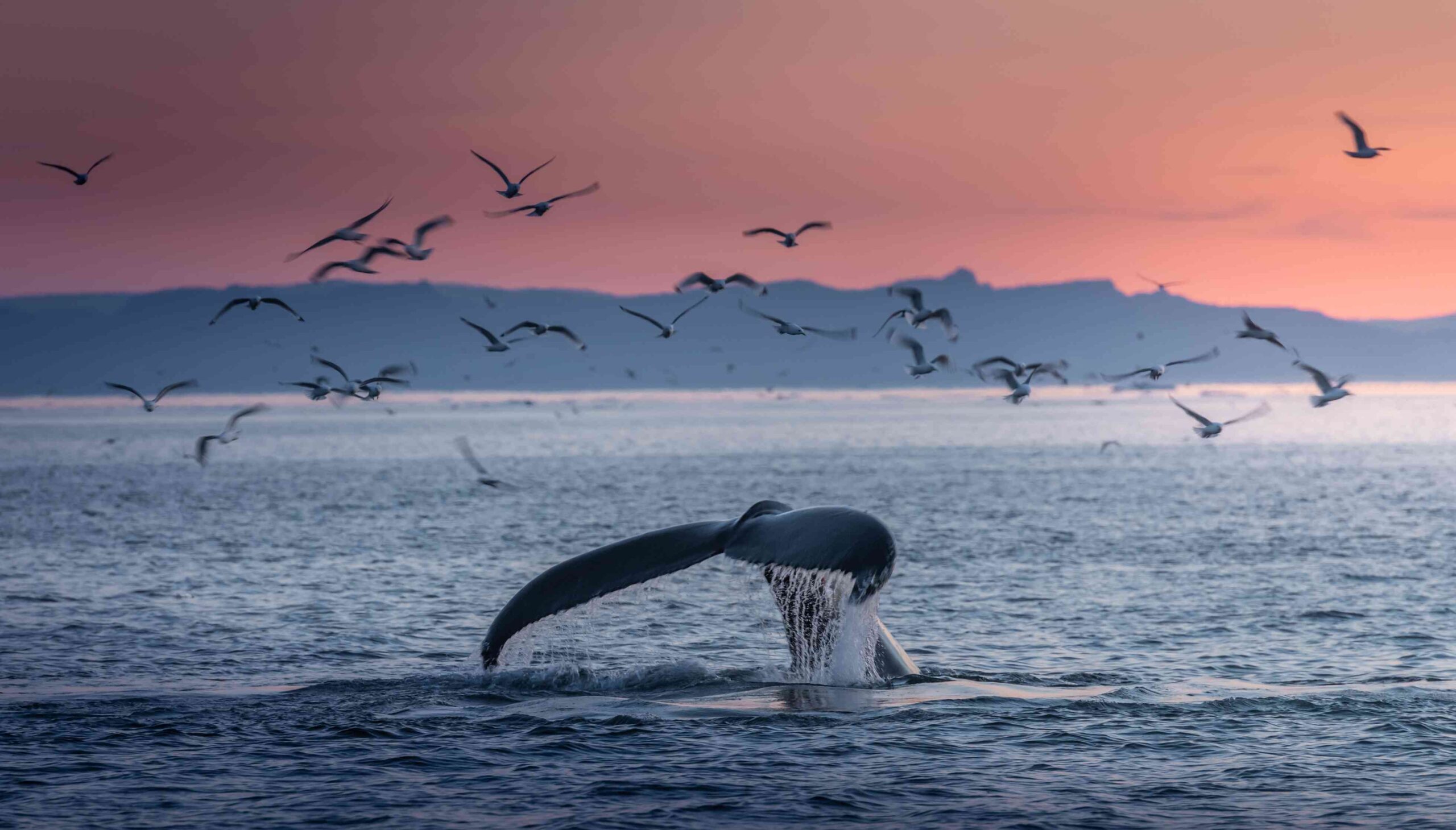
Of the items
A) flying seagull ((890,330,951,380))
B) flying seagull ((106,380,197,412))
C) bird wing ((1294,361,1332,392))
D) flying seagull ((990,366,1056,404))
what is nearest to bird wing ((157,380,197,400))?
flying seagull ((106,380,197,412))

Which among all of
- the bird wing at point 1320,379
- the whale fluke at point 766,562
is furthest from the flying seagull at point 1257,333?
the whale fluke at point 766,562

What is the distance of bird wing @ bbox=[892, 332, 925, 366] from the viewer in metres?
A: 27.0

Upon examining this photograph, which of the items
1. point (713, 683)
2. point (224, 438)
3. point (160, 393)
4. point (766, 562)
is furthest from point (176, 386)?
point (224, 438)

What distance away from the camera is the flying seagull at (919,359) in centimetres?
2583

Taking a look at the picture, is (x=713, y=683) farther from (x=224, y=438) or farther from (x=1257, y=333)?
(x=224, y=438)

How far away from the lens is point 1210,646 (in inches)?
774

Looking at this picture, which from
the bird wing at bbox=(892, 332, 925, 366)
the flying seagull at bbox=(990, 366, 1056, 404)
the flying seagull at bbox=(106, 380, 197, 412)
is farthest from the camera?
the bird wing at bbox=(892, 332, 925, 366)

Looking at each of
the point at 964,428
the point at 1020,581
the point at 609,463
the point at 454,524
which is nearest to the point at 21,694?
the point at 1020,581

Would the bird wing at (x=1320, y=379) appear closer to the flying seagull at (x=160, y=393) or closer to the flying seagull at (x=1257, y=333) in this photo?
the flying seagull at (x=1257, y=333)

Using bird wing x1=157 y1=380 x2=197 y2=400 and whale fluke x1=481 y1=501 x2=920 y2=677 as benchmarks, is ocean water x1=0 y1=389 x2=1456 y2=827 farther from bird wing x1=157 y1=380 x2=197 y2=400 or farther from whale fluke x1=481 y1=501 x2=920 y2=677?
bird wing x1=157 y1=380 x2=197 y2=400

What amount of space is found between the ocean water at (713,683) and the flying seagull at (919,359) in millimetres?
3859

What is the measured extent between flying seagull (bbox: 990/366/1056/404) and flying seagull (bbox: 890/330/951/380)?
1236 millimetres

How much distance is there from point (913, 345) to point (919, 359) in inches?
10.7

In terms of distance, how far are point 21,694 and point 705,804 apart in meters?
8.35
